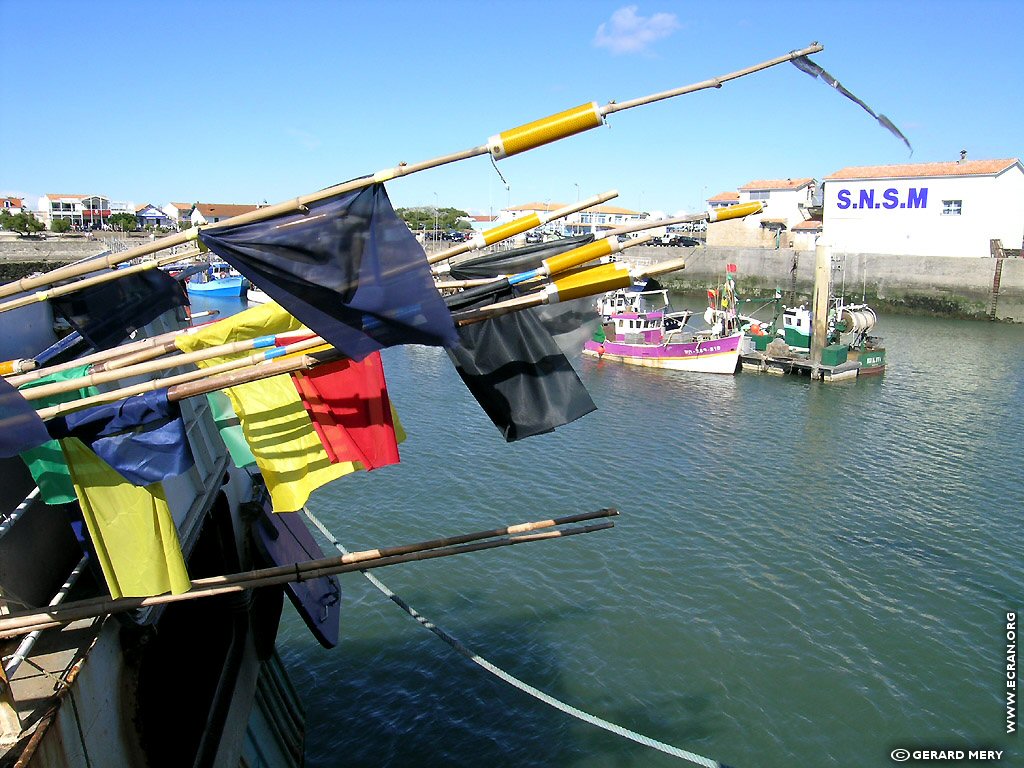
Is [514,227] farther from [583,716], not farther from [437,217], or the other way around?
[437,217]

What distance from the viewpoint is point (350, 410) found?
6934 mm

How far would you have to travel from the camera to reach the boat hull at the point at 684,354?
34312mm

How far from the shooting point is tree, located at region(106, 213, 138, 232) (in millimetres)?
88000

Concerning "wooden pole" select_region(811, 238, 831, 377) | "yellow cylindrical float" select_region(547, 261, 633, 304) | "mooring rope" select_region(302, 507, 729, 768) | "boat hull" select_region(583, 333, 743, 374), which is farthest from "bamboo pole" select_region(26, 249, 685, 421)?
"wooden pole" select_region(811, 238, 831, 377)

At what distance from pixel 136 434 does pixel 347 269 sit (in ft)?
6.38

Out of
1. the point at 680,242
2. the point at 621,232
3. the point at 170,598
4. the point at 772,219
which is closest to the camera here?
the point at 170,598

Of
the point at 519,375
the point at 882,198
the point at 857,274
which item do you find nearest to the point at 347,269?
the point at 519,375

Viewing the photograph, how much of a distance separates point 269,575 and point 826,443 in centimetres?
2183

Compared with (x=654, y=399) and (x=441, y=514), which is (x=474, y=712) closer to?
(x=441, y=514)

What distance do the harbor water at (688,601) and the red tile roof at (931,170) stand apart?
3996cm

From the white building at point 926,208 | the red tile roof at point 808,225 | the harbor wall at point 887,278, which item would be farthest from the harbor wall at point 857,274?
the red tile roof at point 808,225

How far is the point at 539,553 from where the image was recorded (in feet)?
53.4

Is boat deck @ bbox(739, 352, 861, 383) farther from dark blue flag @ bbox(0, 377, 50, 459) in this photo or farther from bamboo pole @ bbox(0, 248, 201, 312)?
dark blue flag @ bbox(0, 377, 50, 459)

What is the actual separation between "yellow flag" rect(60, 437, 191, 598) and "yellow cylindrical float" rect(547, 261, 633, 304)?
337 cm
